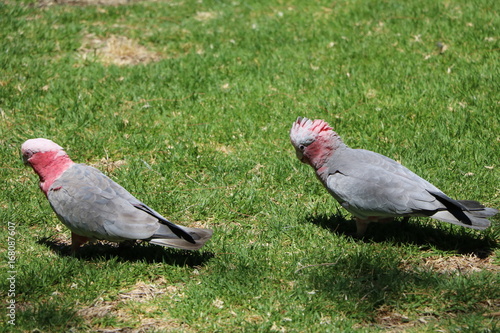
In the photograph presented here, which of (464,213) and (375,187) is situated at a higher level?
(375,187)

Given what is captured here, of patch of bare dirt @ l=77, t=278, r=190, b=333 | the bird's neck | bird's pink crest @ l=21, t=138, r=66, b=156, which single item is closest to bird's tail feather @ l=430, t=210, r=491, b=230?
patch of bare dirt @ l=77, t=278, r=190, b=333

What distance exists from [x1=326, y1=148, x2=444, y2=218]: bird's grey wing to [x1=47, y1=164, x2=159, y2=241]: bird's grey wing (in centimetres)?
138

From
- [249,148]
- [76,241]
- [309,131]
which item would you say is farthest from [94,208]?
[249,148]

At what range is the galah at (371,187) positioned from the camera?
12.7ft

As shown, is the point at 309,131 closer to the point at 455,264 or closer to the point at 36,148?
the point at 455,264

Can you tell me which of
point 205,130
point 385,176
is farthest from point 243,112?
point 385,176

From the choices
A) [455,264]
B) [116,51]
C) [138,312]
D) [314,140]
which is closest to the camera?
[138,312]

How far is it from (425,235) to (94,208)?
8.05 ft

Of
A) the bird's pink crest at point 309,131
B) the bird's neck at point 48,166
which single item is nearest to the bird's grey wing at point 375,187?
the bird's pink crest at point 309,131

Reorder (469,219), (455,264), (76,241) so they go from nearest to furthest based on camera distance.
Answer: (469,219)
(455,264)
(76,241)

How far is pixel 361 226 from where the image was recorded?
4309 millimetres

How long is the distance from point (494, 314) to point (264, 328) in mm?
1411

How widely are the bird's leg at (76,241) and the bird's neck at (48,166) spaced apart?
398 millimetres

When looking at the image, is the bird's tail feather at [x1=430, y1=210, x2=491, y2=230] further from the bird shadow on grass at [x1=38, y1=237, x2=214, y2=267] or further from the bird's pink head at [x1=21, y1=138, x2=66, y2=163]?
the bird's pink head at [x1=21, y1=138, x2=66, y2=163]
